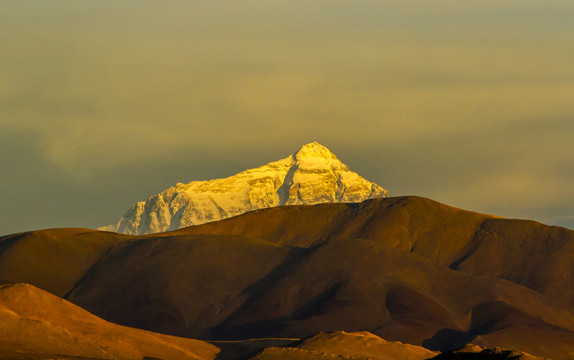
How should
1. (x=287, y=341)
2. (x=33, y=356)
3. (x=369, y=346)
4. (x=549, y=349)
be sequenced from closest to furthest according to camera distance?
(x=33, y=356), (x=369, y=346), (x=287, y=341), (x=549, y=349)

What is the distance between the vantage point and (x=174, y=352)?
5153 inches

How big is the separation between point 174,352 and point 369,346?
79.1 ft

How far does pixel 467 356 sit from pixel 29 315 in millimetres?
58275

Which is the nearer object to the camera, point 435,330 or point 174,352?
point 174,352

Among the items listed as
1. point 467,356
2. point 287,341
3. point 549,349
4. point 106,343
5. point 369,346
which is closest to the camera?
point 467,356

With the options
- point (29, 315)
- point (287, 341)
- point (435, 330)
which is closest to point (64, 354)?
point (29, 315)

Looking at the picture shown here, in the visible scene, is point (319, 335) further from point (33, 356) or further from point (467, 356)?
point (467, 356)

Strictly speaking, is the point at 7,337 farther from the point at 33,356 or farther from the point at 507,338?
the point at 507,338

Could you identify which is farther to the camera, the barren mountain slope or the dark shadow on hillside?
the dark shadow on hillside

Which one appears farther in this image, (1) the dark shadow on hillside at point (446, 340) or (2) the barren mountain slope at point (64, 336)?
(1) the dark shadow on hillside at point (446, 340)

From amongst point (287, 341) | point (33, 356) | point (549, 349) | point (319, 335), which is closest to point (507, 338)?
point (549, 349)

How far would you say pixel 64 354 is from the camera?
113188 mm

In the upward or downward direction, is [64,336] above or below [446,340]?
above

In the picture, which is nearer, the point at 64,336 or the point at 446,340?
the point at 64,336
